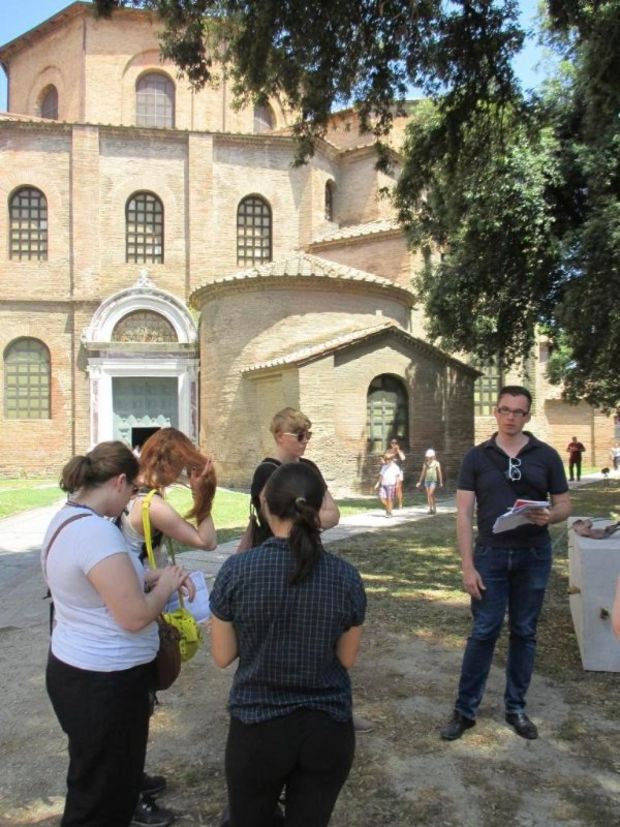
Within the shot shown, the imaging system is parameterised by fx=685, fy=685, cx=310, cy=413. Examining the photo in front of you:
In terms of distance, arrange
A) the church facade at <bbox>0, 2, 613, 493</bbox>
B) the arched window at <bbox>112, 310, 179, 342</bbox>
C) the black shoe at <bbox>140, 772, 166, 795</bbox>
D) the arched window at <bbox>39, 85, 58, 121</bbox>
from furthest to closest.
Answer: the arched window at <bbox>39, 85, 58, 121</bbox>
the arched window at <bbox>112, 310, 179, 342</bbox>
the church facade at <bbox>0, 2, 613, 493</bbox>
the black shoe at <bbox>140, 772, 166, 795</bbox>

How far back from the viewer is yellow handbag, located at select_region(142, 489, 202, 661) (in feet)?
9.64

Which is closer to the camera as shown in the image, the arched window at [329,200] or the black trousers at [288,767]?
the black trousers at [288,767]

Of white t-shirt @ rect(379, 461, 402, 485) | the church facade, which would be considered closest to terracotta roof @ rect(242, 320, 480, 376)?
the church facade

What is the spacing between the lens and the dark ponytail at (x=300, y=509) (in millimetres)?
2041

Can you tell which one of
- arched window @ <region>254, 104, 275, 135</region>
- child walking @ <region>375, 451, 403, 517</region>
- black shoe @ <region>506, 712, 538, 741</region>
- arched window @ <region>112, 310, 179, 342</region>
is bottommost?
black shoe @ <region>506, 712, 538, 741</region>

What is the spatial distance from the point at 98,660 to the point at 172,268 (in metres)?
27.1

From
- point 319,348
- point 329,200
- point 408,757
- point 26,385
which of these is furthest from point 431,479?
point 329,200

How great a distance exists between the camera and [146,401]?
27.0 metres

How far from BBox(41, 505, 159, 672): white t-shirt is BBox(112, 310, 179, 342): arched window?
83.3ft

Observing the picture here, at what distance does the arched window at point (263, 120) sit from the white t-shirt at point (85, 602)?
31.9 m

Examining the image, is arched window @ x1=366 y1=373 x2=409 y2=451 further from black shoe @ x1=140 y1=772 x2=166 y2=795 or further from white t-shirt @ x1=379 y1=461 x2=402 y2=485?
black shoe @ x1=140 y1=772 x2=166 y2=795

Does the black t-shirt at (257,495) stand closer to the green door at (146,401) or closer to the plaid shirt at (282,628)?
the plaid shirt at (282,628)

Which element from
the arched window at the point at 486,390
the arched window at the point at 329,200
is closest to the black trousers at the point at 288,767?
the arched window at the point at 486,390

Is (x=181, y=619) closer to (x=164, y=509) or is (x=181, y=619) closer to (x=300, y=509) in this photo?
(x=164, y=509)
